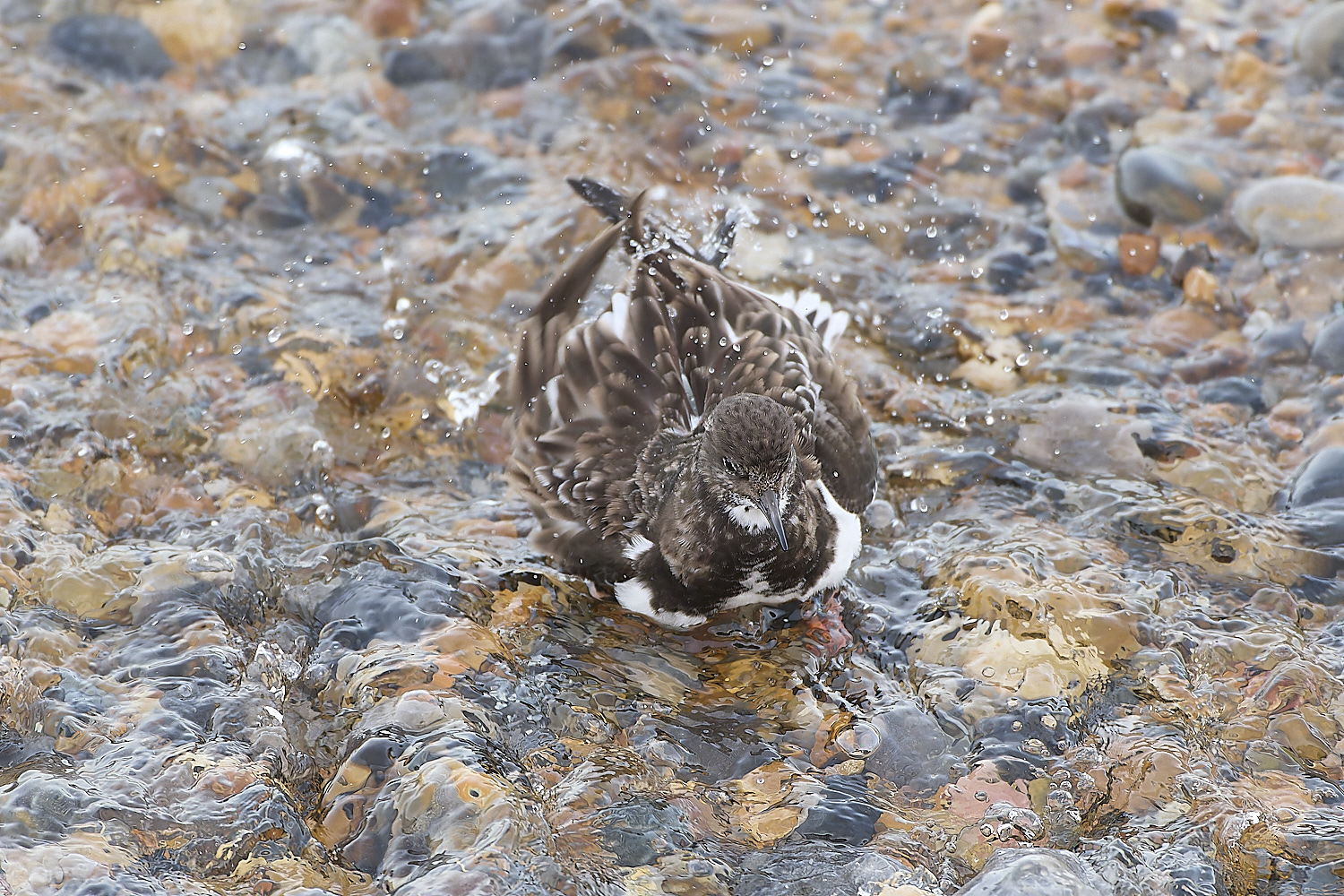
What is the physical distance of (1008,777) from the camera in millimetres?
4605

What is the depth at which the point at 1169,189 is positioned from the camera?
7.47 m

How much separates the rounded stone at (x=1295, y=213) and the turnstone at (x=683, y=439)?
2.90 metres

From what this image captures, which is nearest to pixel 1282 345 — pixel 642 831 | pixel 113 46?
pixel 642 831

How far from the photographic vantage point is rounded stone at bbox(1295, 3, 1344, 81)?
8227 mm

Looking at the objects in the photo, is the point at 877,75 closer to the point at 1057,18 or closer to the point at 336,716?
the point at 1057,18

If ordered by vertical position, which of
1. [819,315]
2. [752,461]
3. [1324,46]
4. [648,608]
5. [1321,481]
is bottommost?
[648,608]

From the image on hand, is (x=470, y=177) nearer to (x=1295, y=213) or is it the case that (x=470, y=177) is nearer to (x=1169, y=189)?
(x=1169, y=189)

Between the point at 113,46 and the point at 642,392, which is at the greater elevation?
the point at 113,46

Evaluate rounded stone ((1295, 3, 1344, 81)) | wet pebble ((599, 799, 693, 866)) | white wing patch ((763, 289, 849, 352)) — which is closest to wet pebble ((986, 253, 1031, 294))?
white wing patch ((763, 289, 849, 352))

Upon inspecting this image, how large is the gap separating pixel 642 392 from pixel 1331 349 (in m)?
3.62

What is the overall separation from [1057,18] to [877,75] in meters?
1.40

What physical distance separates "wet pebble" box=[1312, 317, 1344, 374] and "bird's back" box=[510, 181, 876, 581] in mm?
2525

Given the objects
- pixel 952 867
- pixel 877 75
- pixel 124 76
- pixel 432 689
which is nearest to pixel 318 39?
pixel 124 76

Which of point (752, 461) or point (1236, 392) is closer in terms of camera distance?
point (752, 461)
